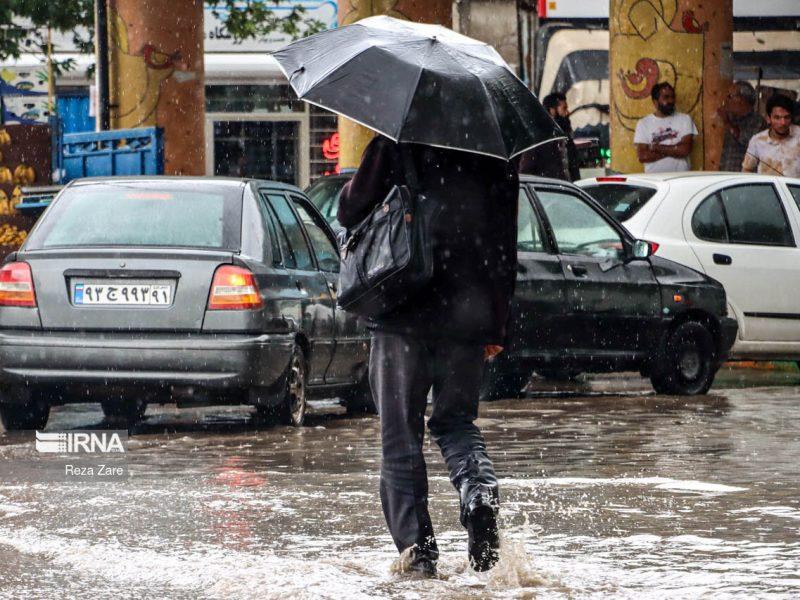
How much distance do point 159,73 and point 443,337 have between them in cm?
1554

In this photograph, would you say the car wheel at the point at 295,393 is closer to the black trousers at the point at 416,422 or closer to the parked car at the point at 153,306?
the parked car at the point at 153,306

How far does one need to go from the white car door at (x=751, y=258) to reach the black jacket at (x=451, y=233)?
9.09 meters

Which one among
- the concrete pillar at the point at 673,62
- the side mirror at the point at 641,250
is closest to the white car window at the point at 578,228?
the side mirror at the point at 641,250

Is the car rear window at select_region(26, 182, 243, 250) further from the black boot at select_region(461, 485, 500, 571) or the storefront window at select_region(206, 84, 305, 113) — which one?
the storefront window at select_region(206, 84, 305, 113)

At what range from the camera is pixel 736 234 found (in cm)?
1514

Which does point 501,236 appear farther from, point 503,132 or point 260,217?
point 260,217

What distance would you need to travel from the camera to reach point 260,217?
35.9ft

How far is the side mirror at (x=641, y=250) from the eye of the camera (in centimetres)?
1296

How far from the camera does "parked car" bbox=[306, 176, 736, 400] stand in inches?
500

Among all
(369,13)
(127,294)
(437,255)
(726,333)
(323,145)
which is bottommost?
(726,333)

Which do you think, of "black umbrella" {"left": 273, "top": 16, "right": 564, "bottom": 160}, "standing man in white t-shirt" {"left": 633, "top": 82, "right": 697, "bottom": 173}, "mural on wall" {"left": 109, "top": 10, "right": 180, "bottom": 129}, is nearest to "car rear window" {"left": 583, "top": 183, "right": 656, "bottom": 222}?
"standing man in white t-shirt" {"left": 633, "top": 82, "right": 697, "bottom": 173}

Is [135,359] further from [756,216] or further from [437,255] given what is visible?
[756,216]

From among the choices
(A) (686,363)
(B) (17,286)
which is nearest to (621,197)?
(A) (686,363)

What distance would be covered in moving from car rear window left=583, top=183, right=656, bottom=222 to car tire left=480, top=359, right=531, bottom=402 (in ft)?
5.65
